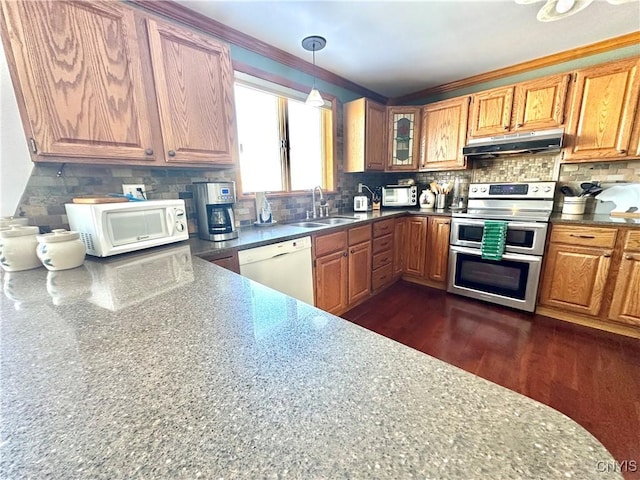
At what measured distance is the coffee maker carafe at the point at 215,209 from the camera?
174cm

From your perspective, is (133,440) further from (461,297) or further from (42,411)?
(461,297)

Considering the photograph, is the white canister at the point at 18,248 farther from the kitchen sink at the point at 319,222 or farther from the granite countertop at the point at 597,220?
the granite countertop at the point at 597,220

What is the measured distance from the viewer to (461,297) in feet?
9.32

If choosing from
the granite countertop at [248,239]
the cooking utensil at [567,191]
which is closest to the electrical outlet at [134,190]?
the granite countertop at [248,239]

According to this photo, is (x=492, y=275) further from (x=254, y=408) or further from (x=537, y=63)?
(x=254, y=408)

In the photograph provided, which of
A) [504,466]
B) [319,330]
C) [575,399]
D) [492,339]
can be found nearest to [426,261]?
[492,339]

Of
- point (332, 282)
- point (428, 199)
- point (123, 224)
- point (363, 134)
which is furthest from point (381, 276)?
point (123, 224)

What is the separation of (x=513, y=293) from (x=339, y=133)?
246 centimetres

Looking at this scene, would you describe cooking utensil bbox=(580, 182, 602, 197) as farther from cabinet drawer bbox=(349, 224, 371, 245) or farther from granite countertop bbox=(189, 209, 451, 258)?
granite countertop bbox=(189, 209, 451, 258)

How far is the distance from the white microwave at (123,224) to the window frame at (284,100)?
0.66m

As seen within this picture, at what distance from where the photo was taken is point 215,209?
5.80 feet

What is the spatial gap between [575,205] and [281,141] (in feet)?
9.27

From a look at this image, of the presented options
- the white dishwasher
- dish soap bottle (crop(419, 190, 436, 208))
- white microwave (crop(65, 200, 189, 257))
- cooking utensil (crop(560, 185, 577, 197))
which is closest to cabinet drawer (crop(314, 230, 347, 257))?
the white dishwasher

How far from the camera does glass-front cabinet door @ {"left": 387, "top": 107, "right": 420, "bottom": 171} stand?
3242mm
